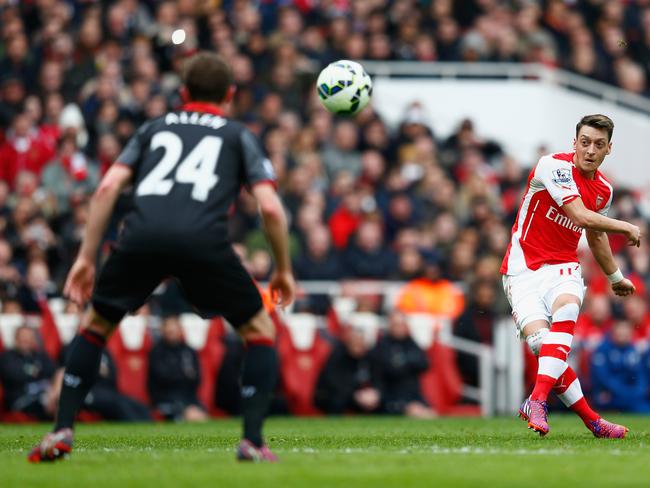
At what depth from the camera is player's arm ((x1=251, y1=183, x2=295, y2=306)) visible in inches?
299

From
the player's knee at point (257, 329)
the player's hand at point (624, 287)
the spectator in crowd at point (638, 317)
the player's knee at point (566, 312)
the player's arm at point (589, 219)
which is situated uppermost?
the player's arm at point (589, 219)

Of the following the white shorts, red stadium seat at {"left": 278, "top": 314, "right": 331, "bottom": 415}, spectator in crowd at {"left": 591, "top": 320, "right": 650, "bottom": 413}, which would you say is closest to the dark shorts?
the white shorts

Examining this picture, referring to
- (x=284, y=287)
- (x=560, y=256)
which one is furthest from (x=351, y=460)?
(x=560, y=256)

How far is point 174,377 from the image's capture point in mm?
17125

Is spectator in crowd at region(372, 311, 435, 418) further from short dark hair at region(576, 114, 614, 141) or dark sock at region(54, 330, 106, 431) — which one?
dark sock at region(54, 330, 106, 431)

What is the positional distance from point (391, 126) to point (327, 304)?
211 inches

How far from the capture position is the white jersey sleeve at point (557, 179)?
33.9 feet

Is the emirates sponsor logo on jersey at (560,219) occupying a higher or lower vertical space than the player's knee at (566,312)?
higher

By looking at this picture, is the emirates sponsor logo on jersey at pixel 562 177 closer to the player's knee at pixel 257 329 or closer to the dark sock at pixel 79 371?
the player's knee at pixel 257 329

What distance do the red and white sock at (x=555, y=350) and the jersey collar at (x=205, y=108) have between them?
11.5 ft

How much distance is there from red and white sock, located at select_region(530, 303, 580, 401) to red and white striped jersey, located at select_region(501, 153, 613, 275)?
0.49 meters

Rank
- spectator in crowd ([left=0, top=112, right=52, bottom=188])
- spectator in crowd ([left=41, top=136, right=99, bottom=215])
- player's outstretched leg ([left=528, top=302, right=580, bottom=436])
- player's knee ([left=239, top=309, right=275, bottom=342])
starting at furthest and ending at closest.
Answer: spectator in crowd ([left=0, top=112, right=52, bottom=188]) → spectator in crowd ([left=41, top=136, right=99, bottom=215]) → player's outstretched leg ([left=528, top=302, right=580, bottom=436]) → player's knee ([left=239, top=309, right=275, bottom=342])

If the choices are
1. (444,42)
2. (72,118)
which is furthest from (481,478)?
(444,42)

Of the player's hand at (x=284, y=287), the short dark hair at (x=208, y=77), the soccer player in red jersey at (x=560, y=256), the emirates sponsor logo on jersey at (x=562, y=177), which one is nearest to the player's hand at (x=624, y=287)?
the soccer player in red jersey at (x=560, y=256)
